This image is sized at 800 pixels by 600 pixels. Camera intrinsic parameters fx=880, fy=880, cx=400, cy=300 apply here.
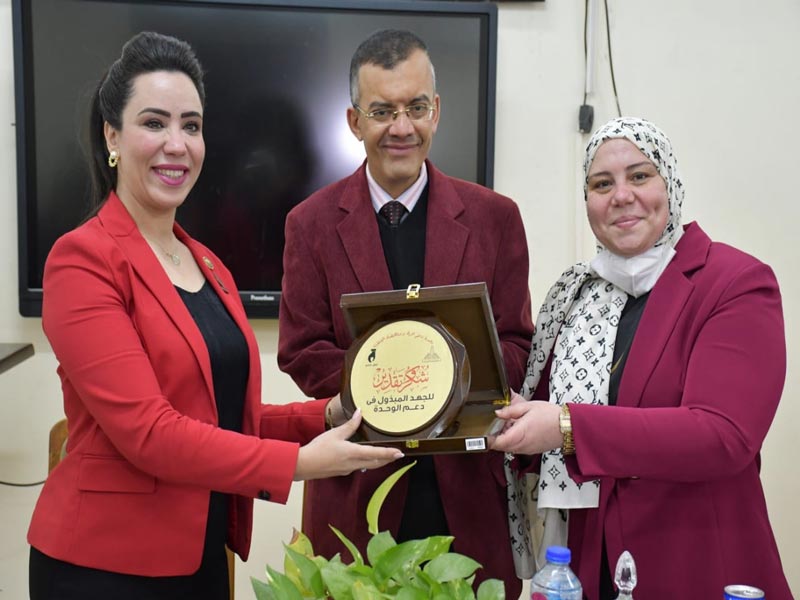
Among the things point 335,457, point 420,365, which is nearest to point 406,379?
point 420,365

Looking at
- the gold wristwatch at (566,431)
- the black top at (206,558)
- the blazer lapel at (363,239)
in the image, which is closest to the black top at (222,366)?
the black top at (206,558)

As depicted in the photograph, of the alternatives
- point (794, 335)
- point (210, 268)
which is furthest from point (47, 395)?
point (794, 335)

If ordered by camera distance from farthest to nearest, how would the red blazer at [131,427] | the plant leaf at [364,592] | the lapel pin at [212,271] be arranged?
the lapel pin at [212,271], the red blazer at [131,427], the plant leaf at [364,592]

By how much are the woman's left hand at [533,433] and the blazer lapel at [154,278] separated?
0.47 metres

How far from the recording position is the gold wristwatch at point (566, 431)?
138 cm

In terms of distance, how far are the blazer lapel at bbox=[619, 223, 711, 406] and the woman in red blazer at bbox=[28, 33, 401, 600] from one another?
0.41 meters

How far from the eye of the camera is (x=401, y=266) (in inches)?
67.1

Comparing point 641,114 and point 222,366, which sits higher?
point 641,114

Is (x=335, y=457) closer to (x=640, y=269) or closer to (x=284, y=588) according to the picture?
(x=284, y=588)

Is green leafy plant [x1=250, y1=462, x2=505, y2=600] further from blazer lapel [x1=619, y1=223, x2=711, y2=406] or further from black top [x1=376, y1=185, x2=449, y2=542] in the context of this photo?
black top [x1=376, y1=185, x2=449, y2=542]

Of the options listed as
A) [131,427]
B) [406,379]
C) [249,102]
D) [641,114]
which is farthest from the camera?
[641,114]

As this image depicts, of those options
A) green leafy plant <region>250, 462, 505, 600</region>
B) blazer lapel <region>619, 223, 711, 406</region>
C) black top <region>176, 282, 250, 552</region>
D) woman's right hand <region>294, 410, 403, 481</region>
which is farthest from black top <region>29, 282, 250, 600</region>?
blazer lapel <region>619, 223, 711, 406</region>

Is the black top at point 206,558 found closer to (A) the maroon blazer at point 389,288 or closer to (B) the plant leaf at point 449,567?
(A) the maroon blazer at point 389,288

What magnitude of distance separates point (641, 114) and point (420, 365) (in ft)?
5.66
